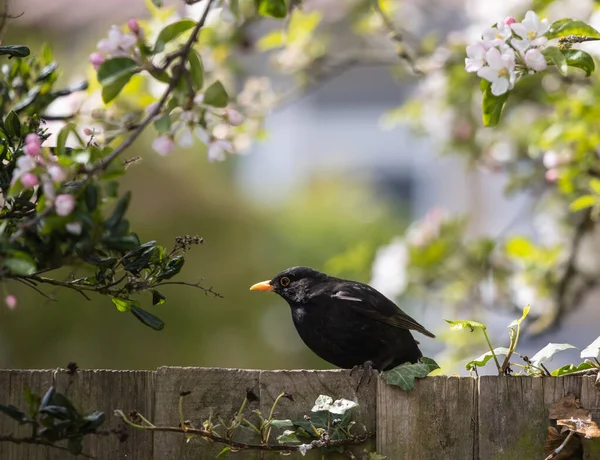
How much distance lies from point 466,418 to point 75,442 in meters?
0.99

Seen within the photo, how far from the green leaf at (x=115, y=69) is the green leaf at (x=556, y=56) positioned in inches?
39.7

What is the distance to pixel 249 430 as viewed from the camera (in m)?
2.28

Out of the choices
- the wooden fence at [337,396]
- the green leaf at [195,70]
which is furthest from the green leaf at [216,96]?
the wooden fence at [337,396]

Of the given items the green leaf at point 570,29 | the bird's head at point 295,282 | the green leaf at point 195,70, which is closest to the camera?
the green leaf at point 570,29

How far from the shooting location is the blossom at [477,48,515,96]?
2.13 m

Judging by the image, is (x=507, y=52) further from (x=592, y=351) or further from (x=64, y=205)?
(x=64, y=205)

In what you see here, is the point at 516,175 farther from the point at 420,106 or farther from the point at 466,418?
the point at 466,418

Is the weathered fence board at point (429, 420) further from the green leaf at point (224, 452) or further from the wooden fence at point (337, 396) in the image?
the green leaf at point (224, 452)

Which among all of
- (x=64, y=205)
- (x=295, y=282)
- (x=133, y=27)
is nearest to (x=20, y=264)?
(x=64, y=205)

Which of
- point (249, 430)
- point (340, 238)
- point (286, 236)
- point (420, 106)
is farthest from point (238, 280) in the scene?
point (249, 430)

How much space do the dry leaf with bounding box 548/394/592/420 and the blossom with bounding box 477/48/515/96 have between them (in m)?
0.79

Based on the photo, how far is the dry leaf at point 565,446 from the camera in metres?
2.22

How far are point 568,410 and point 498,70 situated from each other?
87 centimetres

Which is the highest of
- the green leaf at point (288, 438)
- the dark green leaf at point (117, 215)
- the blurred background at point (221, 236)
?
the blurred background at point (221, 236)
